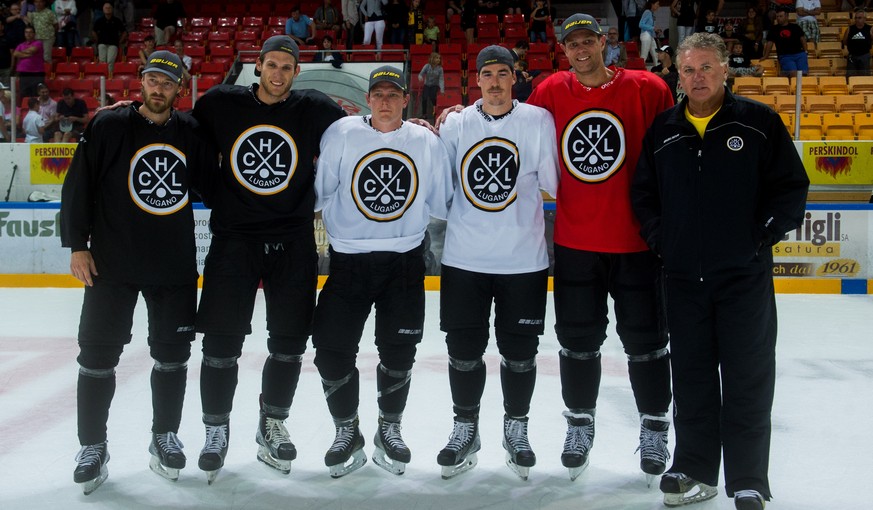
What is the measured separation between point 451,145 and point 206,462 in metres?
1.54

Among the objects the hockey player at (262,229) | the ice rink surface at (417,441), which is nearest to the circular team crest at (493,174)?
the hockey player at (262,229)

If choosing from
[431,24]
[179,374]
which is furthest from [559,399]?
[431,24]

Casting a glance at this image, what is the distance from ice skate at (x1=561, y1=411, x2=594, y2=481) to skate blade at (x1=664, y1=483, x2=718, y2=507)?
35cm

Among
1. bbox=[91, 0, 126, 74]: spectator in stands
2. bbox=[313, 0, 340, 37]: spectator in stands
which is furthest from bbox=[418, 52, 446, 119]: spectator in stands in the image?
bbox=[91, 0, 126, 74]: spectator in stands

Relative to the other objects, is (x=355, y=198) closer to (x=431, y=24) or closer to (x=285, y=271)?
(x=285, y=271)

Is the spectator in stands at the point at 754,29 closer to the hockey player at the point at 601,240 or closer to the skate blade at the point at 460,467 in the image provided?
the hockey player at the point at 601,240

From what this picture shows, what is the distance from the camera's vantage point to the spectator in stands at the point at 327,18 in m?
12.8

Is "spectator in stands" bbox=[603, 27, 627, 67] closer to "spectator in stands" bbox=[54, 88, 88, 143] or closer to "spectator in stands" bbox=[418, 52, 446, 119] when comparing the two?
"spectator in stands" bbox=[418, 52, 446, 119]

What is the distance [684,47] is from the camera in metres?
2.98

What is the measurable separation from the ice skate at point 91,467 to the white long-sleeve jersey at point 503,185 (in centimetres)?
152

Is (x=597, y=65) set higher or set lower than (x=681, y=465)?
higher

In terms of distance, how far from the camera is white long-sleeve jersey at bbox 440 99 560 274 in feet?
10.7

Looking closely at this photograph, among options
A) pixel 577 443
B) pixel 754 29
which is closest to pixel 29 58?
pixel 754 29

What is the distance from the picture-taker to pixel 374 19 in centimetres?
1223
